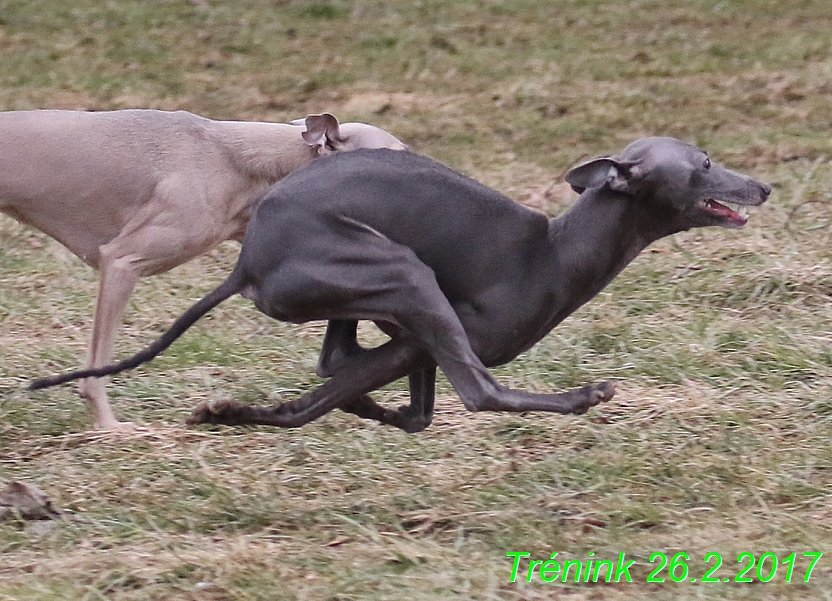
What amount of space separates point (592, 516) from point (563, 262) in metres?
0.72

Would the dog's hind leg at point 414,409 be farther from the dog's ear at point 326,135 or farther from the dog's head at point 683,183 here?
the dog's ear at point 326,135

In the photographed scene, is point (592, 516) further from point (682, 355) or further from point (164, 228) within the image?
point (164, 228)

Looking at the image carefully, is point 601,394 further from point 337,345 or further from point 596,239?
point 337,345

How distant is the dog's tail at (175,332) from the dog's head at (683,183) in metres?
1.09

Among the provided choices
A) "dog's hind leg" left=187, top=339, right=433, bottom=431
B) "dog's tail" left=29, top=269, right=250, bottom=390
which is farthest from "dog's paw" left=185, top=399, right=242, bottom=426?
"dog's tail" left=29, top=269, right=250, bottom=390

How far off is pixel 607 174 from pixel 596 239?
19 cm

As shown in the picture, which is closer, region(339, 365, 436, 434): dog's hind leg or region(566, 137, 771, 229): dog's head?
region(566, 137, 771, 229): dog's head

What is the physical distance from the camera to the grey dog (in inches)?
148

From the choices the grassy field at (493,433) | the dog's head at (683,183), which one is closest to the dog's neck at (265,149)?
the grassy field at (493,433)

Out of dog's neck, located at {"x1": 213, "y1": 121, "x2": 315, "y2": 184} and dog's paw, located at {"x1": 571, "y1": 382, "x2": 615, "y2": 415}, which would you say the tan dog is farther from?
dog's paw, located at {"x1": 571, "y1": 382, "x2": 615, "y2": 415}

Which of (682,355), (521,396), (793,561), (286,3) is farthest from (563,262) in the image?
(286,3)

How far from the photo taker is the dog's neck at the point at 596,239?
3922mm

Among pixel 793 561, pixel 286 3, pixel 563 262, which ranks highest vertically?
pixel 563 262

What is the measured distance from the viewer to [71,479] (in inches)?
169
